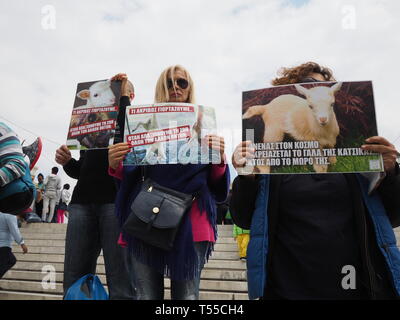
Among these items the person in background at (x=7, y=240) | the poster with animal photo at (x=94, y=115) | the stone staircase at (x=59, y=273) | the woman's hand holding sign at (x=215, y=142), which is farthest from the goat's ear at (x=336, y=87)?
the person in background at (x=7, y=240)

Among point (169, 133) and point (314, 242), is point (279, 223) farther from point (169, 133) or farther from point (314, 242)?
point (169, 133)

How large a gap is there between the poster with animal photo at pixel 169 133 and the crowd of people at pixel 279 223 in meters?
0.06

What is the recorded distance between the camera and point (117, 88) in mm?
2287

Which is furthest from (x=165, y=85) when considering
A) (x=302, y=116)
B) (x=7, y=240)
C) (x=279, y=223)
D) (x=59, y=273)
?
(x=59, y=273)

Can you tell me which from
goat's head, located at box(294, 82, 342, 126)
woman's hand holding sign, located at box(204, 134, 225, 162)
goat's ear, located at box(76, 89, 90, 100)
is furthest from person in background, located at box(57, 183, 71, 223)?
goat's head, located at box(294, 82, 342, 126)

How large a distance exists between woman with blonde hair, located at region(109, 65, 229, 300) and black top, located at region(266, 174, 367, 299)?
445mm

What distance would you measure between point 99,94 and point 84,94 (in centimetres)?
11

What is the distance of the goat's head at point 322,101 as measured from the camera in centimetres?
153

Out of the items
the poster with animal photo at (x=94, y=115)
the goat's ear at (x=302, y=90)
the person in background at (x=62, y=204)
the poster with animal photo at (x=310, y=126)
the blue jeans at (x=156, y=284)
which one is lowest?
the blue jeans at (x=156, y=284)

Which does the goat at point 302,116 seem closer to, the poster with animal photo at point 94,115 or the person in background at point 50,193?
the poster with animal photo at point 94,115

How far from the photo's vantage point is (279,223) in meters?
1.57

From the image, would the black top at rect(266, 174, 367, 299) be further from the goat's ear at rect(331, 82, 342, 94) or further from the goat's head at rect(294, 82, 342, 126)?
the goat's ear at rect(331, 82, 342, 94)
